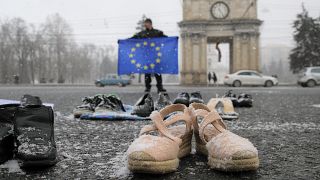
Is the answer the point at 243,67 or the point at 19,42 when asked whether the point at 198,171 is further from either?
the point at 19,42

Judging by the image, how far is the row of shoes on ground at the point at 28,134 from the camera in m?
2.02

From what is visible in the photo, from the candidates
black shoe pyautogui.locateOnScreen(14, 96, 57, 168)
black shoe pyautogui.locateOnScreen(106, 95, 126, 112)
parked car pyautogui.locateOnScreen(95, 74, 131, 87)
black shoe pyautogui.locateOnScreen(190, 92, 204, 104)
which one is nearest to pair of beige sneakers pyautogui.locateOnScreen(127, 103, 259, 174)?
black shoe pyautogui.locateOnScreen(14, 96, 57, 168)

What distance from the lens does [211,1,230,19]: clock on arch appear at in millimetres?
36250

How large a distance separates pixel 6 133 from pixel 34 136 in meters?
0.16

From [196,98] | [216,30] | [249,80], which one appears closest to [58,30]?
[216,30]

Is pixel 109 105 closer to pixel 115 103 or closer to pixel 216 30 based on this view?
pixel 115 103

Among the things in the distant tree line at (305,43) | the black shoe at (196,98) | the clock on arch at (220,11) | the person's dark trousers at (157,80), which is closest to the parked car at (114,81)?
the clock on arch at (220,11)

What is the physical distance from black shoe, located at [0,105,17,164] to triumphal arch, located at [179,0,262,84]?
3387 centimetres

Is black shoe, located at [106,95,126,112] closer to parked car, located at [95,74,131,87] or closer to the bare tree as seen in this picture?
parked car, located at [95,74,131,87]

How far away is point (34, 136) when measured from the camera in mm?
2141

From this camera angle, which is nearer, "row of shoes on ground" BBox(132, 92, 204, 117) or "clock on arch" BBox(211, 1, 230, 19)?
"row of shoes on ground" BBox(132, 92, 204, 117)

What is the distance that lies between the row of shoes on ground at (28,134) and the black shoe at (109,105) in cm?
252

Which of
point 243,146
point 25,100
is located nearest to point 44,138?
point 25,100

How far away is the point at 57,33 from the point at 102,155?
66960mm
